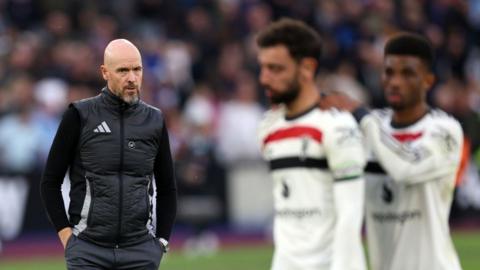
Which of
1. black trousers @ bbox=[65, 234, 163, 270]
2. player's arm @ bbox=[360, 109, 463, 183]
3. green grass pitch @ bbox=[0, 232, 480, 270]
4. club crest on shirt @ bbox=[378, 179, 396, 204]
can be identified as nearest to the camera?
black trousers @ bbox=[65, 234, 163, 270]

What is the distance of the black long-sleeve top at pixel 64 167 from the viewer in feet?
21.8

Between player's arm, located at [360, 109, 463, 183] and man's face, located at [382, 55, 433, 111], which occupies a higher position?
man's face, located at [382, 55, 433, 111]

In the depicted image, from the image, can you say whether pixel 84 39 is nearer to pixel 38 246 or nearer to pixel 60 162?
pixel 38 246

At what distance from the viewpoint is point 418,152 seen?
273 inches

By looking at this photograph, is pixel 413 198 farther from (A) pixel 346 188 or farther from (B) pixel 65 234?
(B) pixel 65 234

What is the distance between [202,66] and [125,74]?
1443 cm

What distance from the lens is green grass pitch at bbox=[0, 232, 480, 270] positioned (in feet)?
49.1

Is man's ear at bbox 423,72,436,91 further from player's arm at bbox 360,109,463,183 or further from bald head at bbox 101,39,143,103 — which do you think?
bald head at bbox 101,39,143,103

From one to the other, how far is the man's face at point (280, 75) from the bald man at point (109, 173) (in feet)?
2.35

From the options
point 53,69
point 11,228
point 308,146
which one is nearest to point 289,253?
point 308,146

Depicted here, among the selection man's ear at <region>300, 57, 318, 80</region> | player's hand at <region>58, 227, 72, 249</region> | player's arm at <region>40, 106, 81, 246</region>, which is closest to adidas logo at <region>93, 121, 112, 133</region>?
player's arm at <region>40, 106, 81, 246</region>

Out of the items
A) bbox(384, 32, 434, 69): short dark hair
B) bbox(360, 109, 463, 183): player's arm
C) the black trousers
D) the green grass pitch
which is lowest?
the green grass pitch

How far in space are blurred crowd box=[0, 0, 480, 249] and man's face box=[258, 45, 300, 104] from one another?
37.2 ft

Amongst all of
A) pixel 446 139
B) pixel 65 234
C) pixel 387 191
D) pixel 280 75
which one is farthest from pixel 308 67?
pixel 65 234
